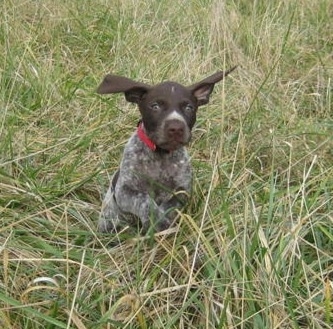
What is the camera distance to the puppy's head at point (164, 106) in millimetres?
2727

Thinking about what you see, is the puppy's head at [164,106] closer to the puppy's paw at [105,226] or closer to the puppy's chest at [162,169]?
the puppy's chest at [162,169]

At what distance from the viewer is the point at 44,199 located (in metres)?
3.13

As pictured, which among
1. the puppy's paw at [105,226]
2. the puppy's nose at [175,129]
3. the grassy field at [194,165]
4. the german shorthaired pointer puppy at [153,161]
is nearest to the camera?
the grassy field at [194,165]

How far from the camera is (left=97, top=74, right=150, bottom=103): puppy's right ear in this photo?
2.81 meters

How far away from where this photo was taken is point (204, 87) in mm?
2973

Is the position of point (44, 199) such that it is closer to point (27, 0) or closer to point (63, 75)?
point (63, 75)

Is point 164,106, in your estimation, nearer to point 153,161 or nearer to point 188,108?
point 188,108

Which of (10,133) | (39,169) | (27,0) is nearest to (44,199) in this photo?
(39,169)

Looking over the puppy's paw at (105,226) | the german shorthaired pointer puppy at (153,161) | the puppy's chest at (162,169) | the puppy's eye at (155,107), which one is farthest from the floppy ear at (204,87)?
the puppy's paw at (105,226)

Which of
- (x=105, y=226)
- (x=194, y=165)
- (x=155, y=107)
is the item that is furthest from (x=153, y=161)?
(x=194, y=165)

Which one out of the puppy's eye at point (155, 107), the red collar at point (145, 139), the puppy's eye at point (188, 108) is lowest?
the red collar at point (145, 139)

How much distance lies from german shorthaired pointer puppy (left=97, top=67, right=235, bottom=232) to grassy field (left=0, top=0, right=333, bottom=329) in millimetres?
111

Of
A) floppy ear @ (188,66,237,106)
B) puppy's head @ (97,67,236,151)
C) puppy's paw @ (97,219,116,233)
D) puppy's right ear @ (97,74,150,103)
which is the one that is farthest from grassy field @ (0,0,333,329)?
puppy's right ear @ (97,74,150,103)

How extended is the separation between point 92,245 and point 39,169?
602 mm
